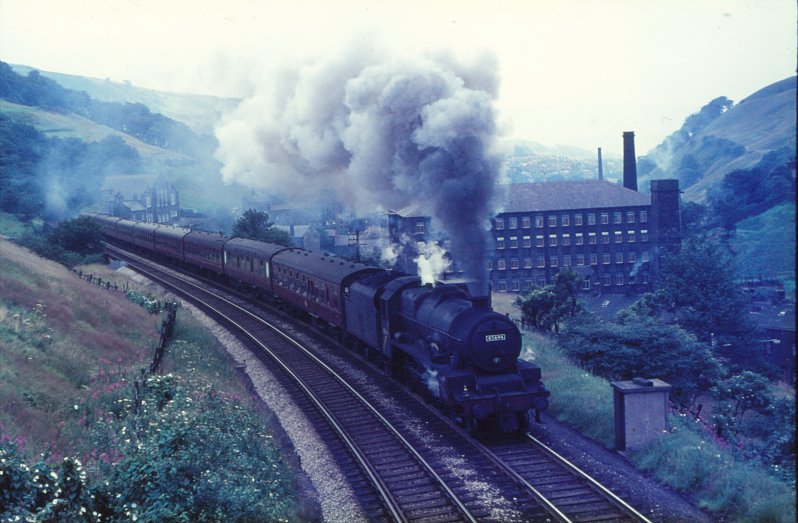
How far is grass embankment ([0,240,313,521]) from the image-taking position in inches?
323

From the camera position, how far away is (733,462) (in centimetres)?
1136

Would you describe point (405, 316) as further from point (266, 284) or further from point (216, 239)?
point (216, 239)

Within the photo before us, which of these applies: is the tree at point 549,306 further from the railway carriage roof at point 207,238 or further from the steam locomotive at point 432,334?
the railway carriage roof at point 207,238

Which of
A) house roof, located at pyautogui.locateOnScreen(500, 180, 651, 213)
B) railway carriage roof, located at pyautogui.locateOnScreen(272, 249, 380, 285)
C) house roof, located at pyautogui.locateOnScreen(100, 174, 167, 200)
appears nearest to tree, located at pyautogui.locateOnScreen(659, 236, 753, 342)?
house roof, located at pyautogui.locateOnScreen(500, 180, 651, 213)

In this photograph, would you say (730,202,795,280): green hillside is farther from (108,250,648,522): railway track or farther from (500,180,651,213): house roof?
(108,250,648,522): railway track

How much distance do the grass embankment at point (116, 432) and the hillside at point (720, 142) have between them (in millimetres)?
90481

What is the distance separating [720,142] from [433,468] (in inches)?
4470

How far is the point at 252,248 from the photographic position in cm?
3095

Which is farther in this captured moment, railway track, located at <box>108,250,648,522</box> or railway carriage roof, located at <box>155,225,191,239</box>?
railway carriage roof, located at <box>155,225,191,239</box>

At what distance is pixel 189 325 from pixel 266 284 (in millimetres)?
6605

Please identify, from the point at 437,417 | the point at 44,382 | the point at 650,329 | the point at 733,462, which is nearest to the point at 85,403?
the point at 44,382

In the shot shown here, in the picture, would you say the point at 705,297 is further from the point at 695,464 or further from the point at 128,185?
the point at 128,185

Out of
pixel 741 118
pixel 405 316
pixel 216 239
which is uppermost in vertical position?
pixel 741 118

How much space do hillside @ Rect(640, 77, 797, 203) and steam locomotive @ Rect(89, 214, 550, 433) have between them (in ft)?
273
